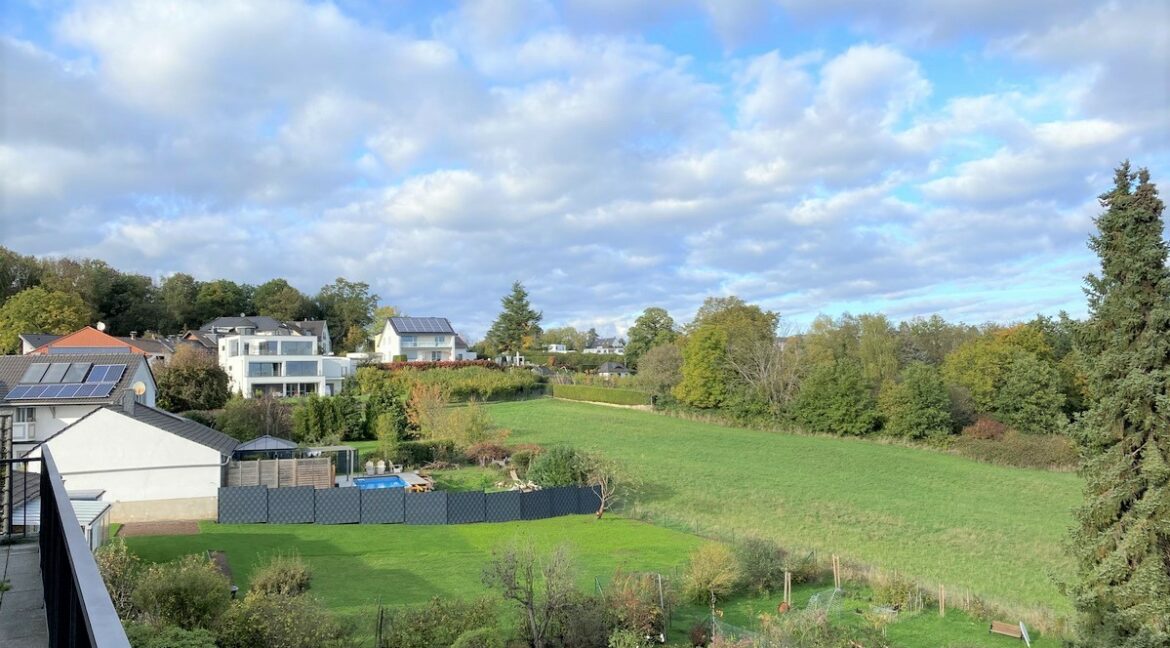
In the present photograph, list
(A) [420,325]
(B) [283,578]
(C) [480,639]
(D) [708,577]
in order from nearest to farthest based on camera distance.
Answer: (C) [480,639] → (B) [283,578] → (D) [708,577] → (A) [420,325]

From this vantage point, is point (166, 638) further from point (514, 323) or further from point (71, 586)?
point (514, 323)

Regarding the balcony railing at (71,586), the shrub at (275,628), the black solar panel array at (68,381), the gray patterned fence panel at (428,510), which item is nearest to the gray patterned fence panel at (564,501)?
the gray patterned fence panel at (428,510)

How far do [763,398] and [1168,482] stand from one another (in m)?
47.7

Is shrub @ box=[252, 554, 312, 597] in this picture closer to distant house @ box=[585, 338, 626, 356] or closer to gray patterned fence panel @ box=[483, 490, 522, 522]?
gray patterned fence panel @ box=[483, 490, 522, 522]

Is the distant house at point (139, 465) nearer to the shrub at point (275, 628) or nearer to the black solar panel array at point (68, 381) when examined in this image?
the black solar panel array at point (68, 381)

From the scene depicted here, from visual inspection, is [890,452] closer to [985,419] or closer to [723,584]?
[985,419]

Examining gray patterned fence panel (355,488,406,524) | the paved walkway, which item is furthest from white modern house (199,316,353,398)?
the paved walkway

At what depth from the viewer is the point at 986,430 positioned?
164ft

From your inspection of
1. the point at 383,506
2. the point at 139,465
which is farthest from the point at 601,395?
the point at 139,465

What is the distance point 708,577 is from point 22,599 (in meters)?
15.0

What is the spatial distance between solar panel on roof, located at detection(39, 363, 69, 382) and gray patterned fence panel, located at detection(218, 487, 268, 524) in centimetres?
1126

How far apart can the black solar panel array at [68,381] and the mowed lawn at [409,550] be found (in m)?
10.1

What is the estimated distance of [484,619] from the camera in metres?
13.6

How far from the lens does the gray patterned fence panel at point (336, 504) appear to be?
1051 inches
